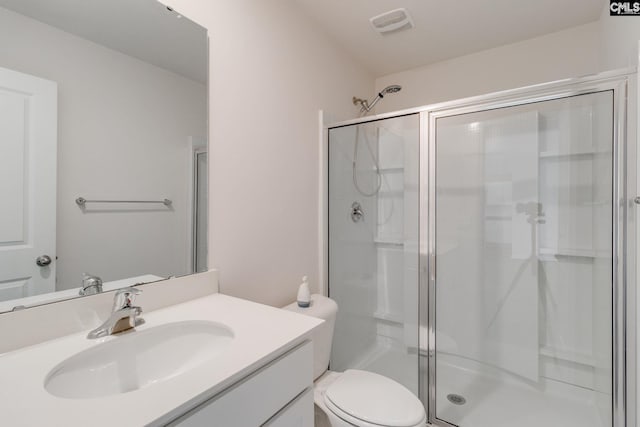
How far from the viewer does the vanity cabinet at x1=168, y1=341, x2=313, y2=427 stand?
632 millimetres

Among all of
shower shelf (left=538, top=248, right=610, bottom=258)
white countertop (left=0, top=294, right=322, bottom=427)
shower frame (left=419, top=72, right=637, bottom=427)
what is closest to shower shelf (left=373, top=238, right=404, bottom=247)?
shower shelf (left=538, top=248, right=610, bottom=258)

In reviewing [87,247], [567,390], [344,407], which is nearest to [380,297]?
[344,407]

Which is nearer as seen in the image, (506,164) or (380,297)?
(506,164)

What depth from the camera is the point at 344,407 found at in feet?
3.95

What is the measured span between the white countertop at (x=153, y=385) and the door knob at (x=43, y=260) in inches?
8.4

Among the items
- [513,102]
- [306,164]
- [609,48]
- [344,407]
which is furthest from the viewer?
[306,164]

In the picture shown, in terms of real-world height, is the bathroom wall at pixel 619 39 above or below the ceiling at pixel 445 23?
below

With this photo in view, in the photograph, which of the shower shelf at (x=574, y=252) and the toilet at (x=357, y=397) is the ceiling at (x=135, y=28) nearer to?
the toilet at (x=357, y=397)

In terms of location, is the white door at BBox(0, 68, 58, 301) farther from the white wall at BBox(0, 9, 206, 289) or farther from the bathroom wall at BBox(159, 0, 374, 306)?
the bathroom wall at BBox(159, 0, 374, 306)

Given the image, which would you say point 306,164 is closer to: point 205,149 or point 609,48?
point 205,149

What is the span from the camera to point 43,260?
858 mm

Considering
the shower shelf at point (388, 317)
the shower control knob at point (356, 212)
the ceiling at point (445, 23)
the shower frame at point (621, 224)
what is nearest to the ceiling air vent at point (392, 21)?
the ceiling at point (445, 23)

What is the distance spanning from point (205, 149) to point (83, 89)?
1.37 feet

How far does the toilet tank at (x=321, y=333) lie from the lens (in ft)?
4.76
